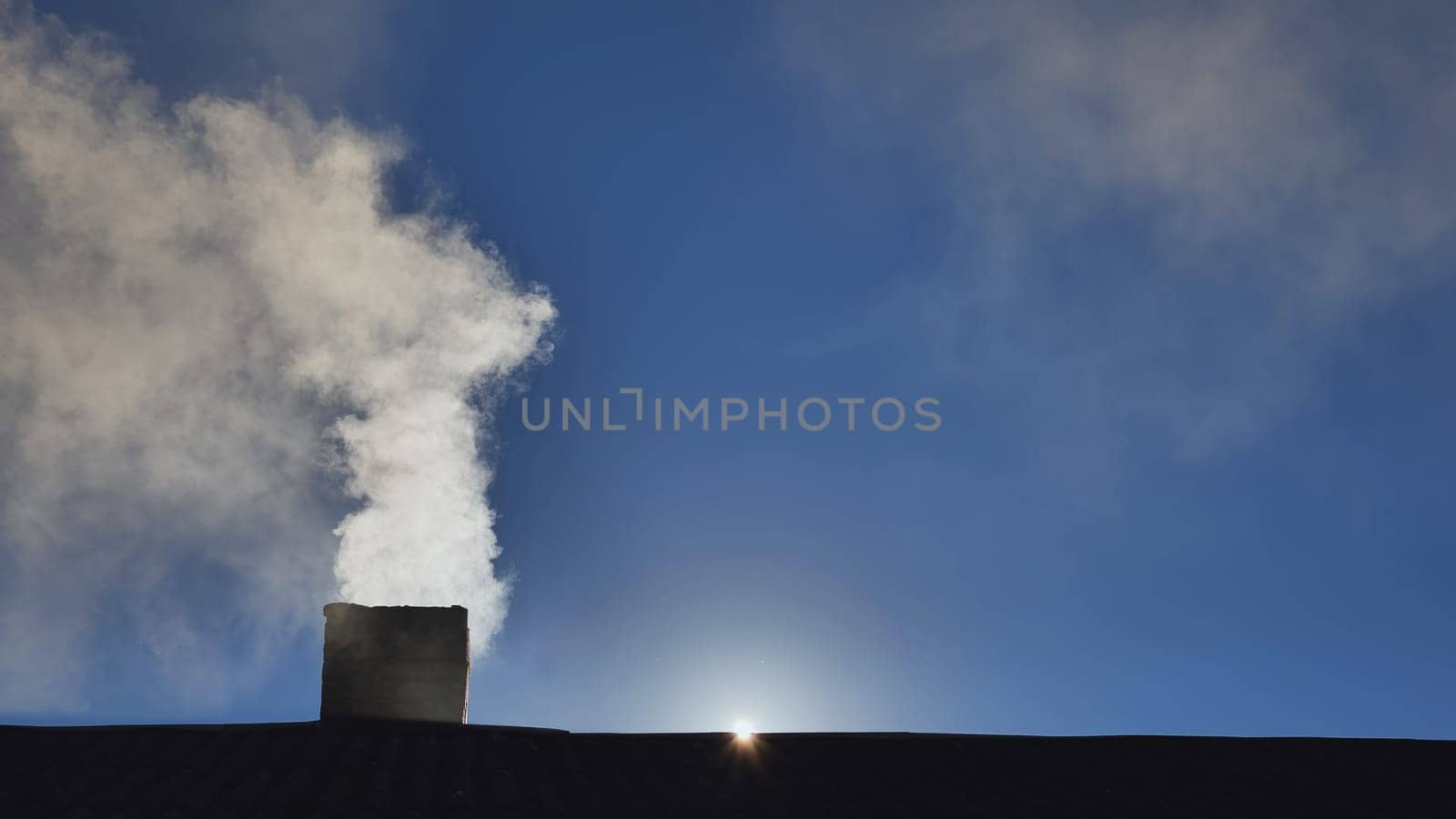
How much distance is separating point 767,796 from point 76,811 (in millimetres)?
4567

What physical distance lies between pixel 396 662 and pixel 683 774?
11.0 ft

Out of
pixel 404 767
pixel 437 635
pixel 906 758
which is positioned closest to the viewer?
pixel 404 767

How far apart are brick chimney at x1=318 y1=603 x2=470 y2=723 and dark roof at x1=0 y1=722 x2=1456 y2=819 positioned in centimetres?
60

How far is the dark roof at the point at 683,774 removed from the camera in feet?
25.5

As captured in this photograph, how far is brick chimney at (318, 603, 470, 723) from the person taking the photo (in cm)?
1035

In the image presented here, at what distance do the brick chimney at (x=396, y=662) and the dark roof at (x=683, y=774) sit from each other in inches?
23.6

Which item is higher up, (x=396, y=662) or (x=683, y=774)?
(x=396, y=662)

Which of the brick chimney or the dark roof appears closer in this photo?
the dark roof

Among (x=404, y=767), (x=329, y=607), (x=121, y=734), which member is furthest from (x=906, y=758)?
(x=121, y=734)

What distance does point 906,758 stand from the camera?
906 centimetres

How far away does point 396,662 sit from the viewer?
10500 millimetres

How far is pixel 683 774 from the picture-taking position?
8594 millimetres

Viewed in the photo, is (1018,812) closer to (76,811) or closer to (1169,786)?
(1169,786)

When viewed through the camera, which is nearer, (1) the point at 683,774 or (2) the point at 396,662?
(1) the point at 683,774
